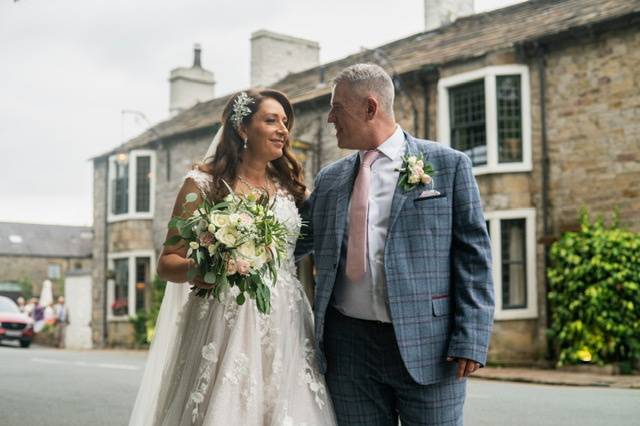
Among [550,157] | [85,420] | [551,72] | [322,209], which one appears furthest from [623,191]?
[322,209]

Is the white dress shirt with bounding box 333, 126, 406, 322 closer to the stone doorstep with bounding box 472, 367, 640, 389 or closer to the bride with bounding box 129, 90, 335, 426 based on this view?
the bride with bounding box 129, 90, 335, 426

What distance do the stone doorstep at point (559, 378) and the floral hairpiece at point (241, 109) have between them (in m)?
9.59

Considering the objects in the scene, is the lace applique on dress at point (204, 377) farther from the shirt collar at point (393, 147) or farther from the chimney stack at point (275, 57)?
the chimney stack at point (275, 57)

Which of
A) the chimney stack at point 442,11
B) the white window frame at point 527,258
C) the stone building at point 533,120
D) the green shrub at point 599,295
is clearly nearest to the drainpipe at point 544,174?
the stone building at point 533,120

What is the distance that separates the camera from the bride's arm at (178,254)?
3721 mm

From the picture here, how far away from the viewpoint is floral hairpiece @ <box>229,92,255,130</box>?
4.05 m

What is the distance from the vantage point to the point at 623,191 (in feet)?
50.1

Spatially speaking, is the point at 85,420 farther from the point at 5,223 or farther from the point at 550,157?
the point at 5,223

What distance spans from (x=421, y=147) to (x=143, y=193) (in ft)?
Result: 82.6

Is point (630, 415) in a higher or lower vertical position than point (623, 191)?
lower

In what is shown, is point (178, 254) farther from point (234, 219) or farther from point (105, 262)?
point (105, 262)

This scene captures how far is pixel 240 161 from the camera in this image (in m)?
4.13

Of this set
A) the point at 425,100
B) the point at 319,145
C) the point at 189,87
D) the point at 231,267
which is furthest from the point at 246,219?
the point at 189,87

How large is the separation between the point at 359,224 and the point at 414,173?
290mm
